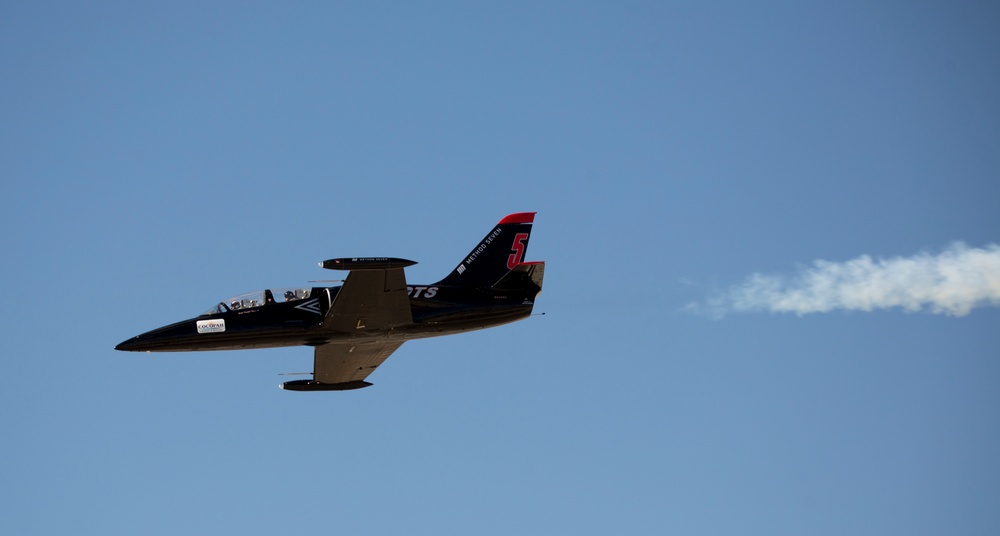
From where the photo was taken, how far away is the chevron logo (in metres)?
40.6

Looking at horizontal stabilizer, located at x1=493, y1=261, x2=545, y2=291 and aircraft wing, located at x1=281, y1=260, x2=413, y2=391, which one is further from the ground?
horizontal stabilizer, located at x1=493, y1=261, x2=545, y2=291

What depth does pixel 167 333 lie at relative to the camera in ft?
131

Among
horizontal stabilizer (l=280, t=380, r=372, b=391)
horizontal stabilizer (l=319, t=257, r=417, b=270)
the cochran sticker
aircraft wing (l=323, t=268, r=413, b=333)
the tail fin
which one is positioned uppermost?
the tail fin

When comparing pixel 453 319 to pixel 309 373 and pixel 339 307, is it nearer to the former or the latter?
pixel 339 307

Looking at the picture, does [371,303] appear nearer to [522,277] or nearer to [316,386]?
[522,277]

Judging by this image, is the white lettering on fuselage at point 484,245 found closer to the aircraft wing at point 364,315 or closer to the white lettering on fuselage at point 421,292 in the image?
the white lettering on fuselage at point 421,292

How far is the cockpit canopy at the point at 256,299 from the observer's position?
132 ft

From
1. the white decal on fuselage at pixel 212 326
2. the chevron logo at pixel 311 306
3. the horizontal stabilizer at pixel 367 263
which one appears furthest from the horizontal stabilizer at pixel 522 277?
the white decal on fuselage at pixel 212 326

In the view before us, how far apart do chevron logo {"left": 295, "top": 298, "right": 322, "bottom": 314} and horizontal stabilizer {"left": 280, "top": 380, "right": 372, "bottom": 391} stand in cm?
624

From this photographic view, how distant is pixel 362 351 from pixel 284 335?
434 centimetres

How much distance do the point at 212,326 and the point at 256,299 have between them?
1.65 metres

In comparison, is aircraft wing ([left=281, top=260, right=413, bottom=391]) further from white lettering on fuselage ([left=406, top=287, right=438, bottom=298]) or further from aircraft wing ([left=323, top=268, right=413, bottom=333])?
white lettering on fuselage ([left=406, top=287, right=438, bottom=298])

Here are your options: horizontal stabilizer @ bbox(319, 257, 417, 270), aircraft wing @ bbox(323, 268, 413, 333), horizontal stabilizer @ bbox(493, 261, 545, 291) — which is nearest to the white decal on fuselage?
aircraft wing @ bbox(323, 268, 413, 333)

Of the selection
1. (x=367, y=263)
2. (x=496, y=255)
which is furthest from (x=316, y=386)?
(x=367, y=263)
